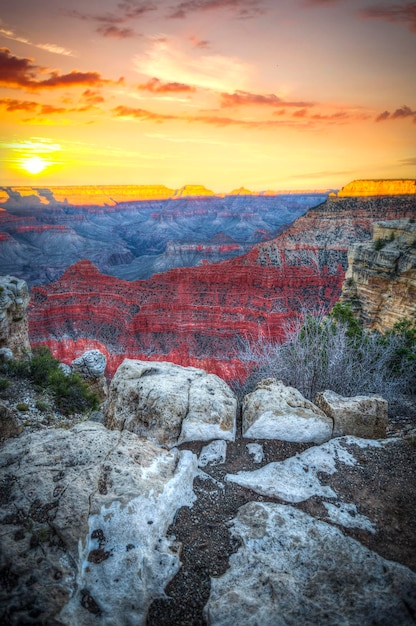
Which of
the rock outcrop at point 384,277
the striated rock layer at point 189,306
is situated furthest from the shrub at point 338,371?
the striated rock layer at point 189,306

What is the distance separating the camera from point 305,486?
336cm

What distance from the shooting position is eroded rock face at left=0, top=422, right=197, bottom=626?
2131 millimetres

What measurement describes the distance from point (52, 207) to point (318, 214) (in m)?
125

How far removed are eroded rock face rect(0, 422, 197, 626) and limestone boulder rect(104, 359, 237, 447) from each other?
493 millimetres

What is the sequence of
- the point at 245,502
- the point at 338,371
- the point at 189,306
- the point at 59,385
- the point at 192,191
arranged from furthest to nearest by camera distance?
1. the point at 192,191
2. the point at 189,306
3. the point at 59,385
4. the point at 338,371
5. the point at 245,502

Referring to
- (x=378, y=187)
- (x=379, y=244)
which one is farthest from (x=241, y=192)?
(x=379, y=244)

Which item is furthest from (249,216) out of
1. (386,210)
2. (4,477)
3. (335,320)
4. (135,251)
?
(4,477)

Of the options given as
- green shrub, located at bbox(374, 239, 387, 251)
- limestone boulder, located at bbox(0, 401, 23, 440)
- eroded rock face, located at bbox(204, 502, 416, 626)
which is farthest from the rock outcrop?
limestone boulder, located at bbox(0, 401, 23, 440)

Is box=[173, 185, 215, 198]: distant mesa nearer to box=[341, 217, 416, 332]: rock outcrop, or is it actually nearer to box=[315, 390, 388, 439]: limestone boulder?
box=[341, 217, 416, 332]: rock outcrop

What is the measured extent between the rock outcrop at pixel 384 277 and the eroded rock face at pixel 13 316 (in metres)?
14.7

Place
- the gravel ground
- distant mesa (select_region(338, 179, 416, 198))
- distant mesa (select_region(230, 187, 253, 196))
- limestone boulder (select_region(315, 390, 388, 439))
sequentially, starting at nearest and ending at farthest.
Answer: the gravel ground
limestone boulder (select_region(315, 390, 388, 439))
distant mesa (select_region(338, 179, 416, 198))
distant mesa (select_region(230, 187, 253, 196))

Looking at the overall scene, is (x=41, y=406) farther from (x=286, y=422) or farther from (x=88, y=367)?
(x=286, y=422)

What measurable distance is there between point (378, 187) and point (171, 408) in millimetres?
72044

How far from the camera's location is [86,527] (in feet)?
8.38
